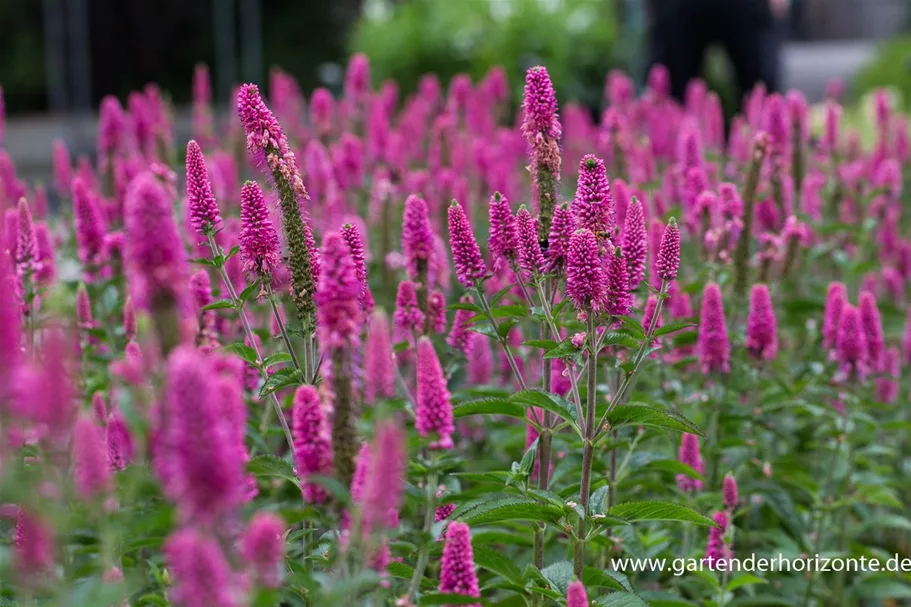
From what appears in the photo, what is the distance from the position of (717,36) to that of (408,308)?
24.2 feet

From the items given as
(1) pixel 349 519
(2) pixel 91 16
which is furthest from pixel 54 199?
(1) pixel 349 519

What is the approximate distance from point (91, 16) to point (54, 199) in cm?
744

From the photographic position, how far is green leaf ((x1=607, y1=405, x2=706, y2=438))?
2.85 meters

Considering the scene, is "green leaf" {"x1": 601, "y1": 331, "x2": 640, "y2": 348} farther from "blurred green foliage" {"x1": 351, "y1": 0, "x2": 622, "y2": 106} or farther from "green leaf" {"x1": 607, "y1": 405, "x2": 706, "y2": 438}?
"blurred green foliage" {"x1": 351, "y1": 0, "x2": 622, "y2": 106}

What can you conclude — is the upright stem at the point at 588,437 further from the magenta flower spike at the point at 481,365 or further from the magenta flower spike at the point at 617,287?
the magenta flower spike at the point at 481,365

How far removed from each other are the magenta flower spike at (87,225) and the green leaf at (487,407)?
2.05 meters

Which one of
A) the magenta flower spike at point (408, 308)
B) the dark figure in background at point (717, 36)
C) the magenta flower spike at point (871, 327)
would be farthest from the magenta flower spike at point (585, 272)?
the dark figure in background at point (717, 36)

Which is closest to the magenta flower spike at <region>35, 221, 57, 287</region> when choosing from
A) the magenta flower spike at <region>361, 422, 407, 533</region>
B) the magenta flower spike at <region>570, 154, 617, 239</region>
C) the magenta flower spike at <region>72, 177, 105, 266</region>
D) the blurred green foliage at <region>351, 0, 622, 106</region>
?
the magenta flower spike at <region>72, 177, 105, 266</region>

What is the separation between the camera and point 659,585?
157 inches

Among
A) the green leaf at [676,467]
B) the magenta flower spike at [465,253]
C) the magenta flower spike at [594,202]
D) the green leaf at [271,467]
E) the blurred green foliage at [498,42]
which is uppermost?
the blurred green foliage at [498,42]

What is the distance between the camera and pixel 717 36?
9945 mm

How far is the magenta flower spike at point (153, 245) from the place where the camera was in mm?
1762

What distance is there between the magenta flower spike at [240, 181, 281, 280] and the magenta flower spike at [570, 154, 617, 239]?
2.44 feet

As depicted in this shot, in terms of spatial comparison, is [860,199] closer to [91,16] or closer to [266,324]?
[266,324]
